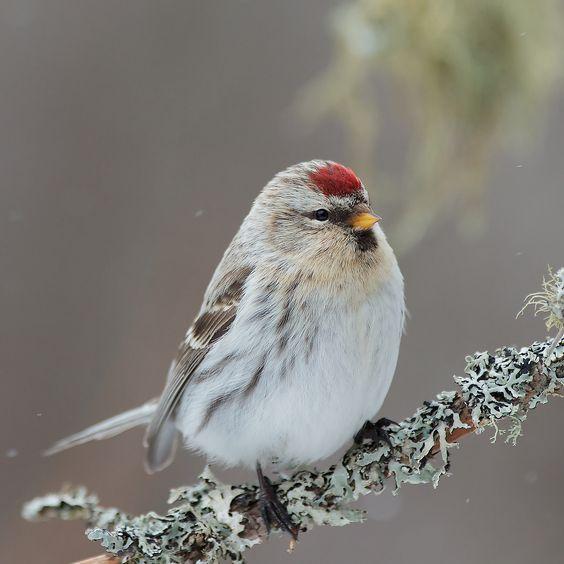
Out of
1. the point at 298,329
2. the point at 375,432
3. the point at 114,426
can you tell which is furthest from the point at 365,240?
the point at 114,426

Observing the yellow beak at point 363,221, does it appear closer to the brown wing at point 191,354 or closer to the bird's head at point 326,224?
the bird's head at point 326,224

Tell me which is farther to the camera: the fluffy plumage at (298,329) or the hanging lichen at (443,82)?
the hanging lichen at (443,82)

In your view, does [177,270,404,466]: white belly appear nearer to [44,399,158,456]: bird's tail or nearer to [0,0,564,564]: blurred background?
[44,399,158,456]: bird's tail

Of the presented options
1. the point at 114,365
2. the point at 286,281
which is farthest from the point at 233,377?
the point at 114,365

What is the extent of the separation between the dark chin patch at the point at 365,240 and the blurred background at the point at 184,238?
3.01 feet

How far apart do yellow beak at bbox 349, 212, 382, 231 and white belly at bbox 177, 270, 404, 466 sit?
145 millimetres

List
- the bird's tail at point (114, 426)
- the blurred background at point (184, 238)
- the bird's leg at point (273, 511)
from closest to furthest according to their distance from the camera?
the bird's leg at point (273, 511) → the bird's tail at point (114, 426) → the blurred background at point (184, 238)

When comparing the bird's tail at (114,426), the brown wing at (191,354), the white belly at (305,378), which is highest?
the bird's tail at (114,426)

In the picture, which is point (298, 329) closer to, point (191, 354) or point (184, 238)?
point (191, 354)

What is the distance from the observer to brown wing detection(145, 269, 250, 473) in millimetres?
2291

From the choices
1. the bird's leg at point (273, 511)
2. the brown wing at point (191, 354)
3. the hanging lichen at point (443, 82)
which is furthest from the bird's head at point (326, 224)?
the hanging lichen at point (443, 82)

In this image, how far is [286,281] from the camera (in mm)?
2166

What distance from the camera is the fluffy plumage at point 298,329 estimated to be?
82.1 inches

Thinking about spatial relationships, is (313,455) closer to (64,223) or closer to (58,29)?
(64,223)
